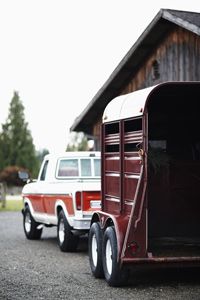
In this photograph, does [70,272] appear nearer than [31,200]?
Yes

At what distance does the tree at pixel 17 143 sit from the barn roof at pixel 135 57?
48786mm

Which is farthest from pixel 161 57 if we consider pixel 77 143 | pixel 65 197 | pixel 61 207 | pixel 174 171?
pixel 77 143

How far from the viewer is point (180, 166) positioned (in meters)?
11.6

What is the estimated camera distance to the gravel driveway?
9.66m

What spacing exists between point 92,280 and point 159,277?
3.52 feet

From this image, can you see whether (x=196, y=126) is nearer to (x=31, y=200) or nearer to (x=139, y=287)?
(x=139, y=287)

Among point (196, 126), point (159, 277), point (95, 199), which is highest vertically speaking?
point (196, 126)

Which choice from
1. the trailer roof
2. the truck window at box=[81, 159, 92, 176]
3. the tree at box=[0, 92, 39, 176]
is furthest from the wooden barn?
the tree at box=[0, 92, 39, 176]

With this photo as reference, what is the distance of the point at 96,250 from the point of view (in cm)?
1139

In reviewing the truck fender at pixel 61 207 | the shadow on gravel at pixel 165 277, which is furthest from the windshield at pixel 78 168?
the shadow on gravel at pixel 165 277

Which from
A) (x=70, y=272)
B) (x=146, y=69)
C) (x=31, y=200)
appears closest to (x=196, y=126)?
(x=70, y=272)

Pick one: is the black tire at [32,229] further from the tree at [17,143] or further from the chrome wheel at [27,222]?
the tree at [17,143]

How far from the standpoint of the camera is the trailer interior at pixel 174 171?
37.9ft

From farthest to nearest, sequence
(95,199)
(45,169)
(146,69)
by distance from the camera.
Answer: (146,69) → (45,169) → (95,199)
